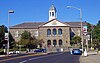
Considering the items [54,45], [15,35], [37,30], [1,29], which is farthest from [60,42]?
[1,29]

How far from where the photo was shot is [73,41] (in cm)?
14925

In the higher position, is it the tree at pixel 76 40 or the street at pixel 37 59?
the tree at pixel 76 40

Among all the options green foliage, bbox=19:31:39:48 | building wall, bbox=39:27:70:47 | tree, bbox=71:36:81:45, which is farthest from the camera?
building wall, bbox=39:27:70:47

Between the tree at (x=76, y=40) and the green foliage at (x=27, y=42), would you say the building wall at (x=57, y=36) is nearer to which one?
the tree at (x=76, y=40)

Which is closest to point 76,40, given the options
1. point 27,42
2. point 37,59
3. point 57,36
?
point 57,36

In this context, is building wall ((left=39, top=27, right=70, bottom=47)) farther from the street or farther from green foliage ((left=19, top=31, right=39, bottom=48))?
the street

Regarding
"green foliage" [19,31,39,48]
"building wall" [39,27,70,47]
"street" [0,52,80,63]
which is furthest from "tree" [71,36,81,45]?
"street" [0,52,80,63]

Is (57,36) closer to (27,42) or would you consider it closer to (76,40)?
(76,40)

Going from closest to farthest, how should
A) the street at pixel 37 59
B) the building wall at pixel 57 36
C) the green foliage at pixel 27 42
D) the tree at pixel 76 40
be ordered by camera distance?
1. the street at pixel 37 59
2. the green foliage at pixel 27 42
3. the tree at pixel 76 40
4. the building wall at pixel 57 36

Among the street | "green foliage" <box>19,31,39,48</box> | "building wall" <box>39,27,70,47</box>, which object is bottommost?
the street

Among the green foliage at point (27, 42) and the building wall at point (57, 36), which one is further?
the building wall at point (57, 36)

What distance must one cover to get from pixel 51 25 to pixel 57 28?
3.40 meters

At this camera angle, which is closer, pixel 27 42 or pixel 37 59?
pixel 37 59

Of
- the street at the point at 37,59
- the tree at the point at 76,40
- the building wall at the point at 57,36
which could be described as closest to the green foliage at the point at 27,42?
the building wall at the point at 57,36
